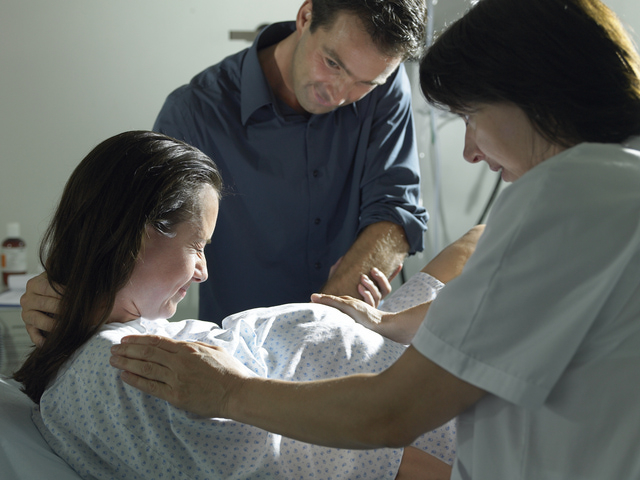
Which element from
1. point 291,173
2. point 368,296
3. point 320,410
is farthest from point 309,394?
point 291,173

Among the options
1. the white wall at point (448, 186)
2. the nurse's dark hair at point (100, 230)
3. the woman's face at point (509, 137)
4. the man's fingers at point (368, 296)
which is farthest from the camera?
the white wall at point (448, 186)

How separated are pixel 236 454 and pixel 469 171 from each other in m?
2.68

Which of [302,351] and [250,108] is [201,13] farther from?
[302,351]

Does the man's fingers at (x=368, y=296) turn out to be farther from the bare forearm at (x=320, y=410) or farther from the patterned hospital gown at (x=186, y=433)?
the bare forearm at (x=320, y=410)

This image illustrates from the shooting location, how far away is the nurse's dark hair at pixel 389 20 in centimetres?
158

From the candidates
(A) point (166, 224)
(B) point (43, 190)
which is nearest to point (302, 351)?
(A) point (166, 224)

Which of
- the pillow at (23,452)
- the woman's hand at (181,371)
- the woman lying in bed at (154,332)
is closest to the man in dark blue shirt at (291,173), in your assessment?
the woman lying in bed at (154,332)

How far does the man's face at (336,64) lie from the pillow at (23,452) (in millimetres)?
1176

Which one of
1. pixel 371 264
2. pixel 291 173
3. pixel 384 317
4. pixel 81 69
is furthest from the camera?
pixel 81 69

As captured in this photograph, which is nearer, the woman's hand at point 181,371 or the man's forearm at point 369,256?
the woman's hand at point 181,371

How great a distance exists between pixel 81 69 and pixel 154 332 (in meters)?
1.94

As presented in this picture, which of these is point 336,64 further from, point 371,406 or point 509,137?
point 371,406

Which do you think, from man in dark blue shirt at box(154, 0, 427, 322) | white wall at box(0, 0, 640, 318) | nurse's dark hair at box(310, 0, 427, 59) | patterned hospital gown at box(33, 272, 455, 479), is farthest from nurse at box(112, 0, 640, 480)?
white wall at box(0, 0, 640, 318)

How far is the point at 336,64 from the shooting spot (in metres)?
1.69
